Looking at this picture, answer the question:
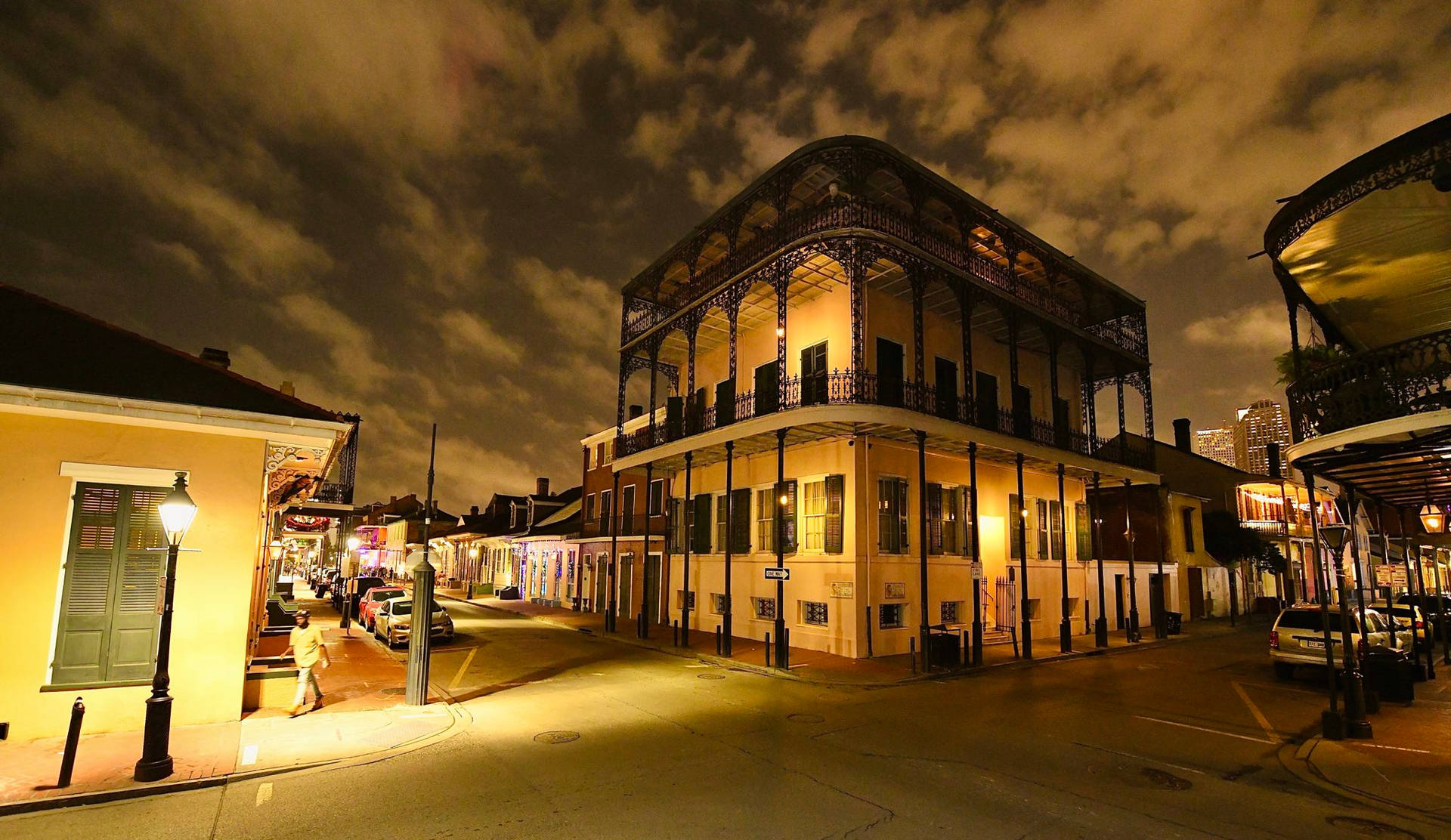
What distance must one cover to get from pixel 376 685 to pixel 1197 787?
1314cm

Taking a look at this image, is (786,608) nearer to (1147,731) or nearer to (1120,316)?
(1147,731)

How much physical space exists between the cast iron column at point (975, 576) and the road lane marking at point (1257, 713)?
5009 mm

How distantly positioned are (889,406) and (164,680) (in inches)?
564

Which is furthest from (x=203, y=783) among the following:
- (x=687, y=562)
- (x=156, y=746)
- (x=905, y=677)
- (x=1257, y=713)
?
(x=1257, y=713)

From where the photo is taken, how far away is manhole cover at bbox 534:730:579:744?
9.48 metres

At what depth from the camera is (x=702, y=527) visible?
961 inches

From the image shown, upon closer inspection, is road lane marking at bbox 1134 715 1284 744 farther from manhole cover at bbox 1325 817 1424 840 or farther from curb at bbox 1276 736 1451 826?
manhole cover at bbox 1325 817 1424 840

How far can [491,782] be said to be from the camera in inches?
301

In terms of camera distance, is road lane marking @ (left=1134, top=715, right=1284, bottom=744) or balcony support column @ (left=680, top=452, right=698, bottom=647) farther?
balcony support column @ (left=680, top=452, right=698, bottom=647)

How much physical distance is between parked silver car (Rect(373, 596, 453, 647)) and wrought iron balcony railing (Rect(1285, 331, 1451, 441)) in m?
20.0

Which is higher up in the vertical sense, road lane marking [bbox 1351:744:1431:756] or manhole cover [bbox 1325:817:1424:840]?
manhole cover [bbox 1325:817:1424:840]

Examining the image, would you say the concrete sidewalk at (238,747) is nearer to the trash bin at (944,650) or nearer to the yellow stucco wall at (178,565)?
the yellow stucco wall at (178,565)

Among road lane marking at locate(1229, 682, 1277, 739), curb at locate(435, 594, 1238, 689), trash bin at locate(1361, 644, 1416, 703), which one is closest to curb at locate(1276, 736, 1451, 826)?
road lane marking at locate(1229, 682, 1277, 739)

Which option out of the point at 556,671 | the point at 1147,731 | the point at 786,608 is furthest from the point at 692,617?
the point at 1147,731
